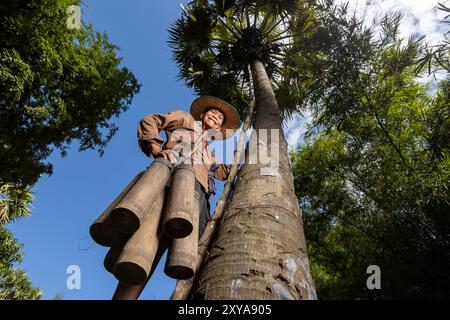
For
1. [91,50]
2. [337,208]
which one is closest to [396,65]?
[337,208]

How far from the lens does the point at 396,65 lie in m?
5.96

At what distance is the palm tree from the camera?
4.71ft

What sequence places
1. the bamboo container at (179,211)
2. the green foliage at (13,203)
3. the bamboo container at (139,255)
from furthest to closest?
the green foliage at (13,203), the bamboo container at (179,211), the bamboo container at (139,255)

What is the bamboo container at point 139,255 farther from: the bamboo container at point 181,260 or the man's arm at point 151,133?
the man's arm at point 151,133

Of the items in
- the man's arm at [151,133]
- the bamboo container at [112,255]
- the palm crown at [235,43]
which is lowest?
the bamboo container at [112,255]

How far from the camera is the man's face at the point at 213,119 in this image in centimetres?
335

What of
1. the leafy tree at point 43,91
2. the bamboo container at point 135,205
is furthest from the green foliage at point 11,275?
the bamboo container at point 135,205

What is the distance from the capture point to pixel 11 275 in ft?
42.8

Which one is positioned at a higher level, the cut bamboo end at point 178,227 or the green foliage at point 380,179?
the green foliage at point 380,179

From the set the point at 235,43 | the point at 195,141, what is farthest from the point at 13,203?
the point at 195,141

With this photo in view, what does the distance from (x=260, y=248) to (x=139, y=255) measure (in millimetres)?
576

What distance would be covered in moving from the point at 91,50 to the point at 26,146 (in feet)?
11.5

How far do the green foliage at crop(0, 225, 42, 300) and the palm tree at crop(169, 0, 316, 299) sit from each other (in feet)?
28.1

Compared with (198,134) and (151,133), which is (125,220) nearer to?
(151,133)
